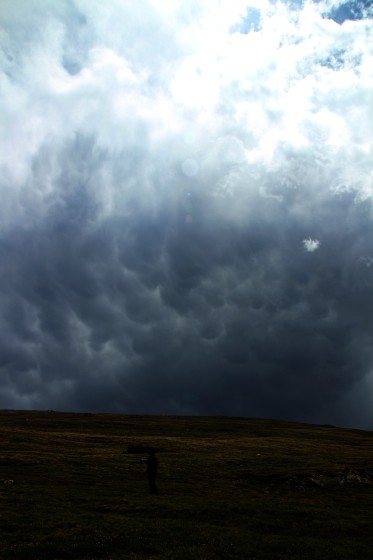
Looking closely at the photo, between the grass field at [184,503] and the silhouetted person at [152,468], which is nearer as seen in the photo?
the grass field at [184,503]

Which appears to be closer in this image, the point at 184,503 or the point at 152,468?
the point at 184,503

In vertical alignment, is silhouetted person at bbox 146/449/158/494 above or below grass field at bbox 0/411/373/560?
above

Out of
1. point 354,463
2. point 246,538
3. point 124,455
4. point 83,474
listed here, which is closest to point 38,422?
point 124,455

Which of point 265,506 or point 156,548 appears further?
point 265,506

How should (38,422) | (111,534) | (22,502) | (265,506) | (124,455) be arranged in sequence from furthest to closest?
(38,422) < (124,455) < (265,506) < (22,502) < (111,534)

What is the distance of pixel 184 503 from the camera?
43.5m

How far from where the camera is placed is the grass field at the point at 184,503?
102 ft

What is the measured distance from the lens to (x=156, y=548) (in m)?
30.5

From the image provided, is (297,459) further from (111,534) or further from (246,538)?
(111,534)

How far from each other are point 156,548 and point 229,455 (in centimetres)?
4847

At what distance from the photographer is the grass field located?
3114cm

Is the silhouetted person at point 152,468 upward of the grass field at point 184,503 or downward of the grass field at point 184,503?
upward

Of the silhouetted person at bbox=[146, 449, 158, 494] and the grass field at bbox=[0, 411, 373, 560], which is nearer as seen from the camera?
the grass field at bbox=[0, 411, 373, 560]

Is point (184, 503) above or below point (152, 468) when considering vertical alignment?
below
